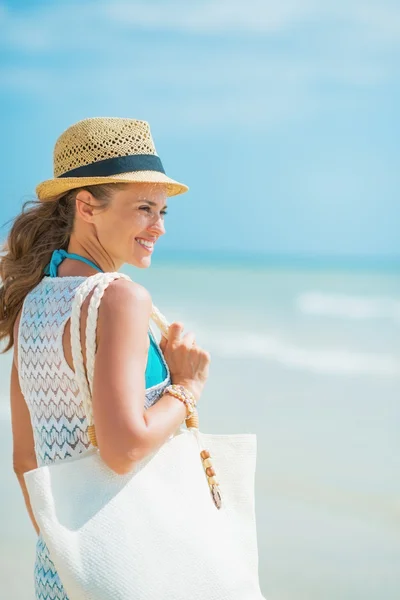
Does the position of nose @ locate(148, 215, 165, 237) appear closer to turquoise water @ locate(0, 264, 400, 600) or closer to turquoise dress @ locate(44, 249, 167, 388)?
turquoise dress @ locate(44, 249, 167, 388)

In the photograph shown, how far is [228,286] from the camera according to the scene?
56.4ft

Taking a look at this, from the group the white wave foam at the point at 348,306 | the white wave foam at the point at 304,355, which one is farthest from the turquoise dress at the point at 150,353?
the white wave foam at the point at 348,306

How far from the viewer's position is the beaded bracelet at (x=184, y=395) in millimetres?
1835

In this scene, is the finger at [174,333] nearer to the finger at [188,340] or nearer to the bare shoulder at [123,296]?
the finger at [188,340]

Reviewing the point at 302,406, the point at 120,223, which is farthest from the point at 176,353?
the point at 302,406

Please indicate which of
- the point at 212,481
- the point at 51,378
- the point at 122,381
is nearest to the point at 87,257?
the point at 51,378

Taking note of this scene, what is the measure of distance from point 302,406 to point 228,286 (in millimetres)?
10458

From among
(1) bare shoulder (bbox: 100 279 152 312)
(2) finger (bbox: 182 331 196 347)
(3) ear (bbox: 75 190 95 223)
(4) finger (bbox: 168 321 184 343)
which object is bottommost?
(2) finger (bbox: 182 331 196 347)

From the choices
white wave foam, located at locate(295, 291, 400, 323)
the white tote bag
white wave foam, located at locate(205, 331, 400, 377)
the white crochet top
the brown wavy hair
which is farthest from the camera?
white wave foam, located at locate(295, 291, 400, 323)

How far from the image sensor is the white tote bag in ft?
5.30

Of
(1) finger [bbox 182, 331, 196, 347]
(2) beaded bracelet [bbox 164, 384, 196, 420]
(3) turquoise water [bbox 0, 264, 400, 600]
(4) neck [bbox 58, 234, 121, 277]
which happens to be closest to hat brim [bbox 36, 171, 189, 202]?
(4) neck [bbox 58, 234, 121, 277]

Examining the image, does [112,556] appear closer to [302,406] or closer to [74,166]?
[74,166]

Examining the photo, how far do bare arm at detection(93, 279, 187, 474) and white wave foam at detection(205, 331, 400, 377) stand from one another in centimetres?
686

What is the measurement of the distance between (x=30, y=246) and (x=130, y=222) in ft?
0.89
